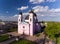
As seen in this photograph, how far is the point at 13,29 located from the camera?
69.6 inches

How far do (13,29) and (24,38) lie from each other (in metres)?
0.20

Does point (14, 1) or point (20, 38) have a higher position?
point (14, 1)

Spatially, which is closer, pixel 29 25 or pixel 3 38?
pixel 3 38

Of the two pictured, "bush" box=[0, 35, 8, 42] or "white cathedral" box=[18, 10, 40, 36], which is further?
"white cathedral" box=[18, 10, 40, 36]

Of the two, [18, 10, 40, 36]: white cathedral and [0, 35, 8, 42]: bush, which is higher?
[18, 10, 40, 36]: white cathedral

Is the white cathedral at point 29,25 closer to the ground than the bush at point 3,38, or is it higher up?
higher up

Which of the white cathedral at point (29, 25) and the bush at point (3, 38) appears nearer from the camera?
the bush at point (3, 38)

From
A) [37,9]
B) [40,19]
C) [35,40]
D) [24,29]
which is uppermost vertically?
[37,9]

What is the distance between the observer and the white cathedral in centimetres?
181

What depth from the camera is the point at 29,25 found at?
1.86 metres

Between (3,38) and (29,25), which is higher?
(29,25)

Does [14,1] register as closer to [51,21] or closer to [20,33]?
[20,33]

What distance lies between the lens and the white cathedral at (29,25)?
181 centimetres

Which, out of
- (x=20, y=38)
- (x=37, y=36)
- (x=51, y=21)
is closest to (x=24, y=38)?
(x=20, y=38)
